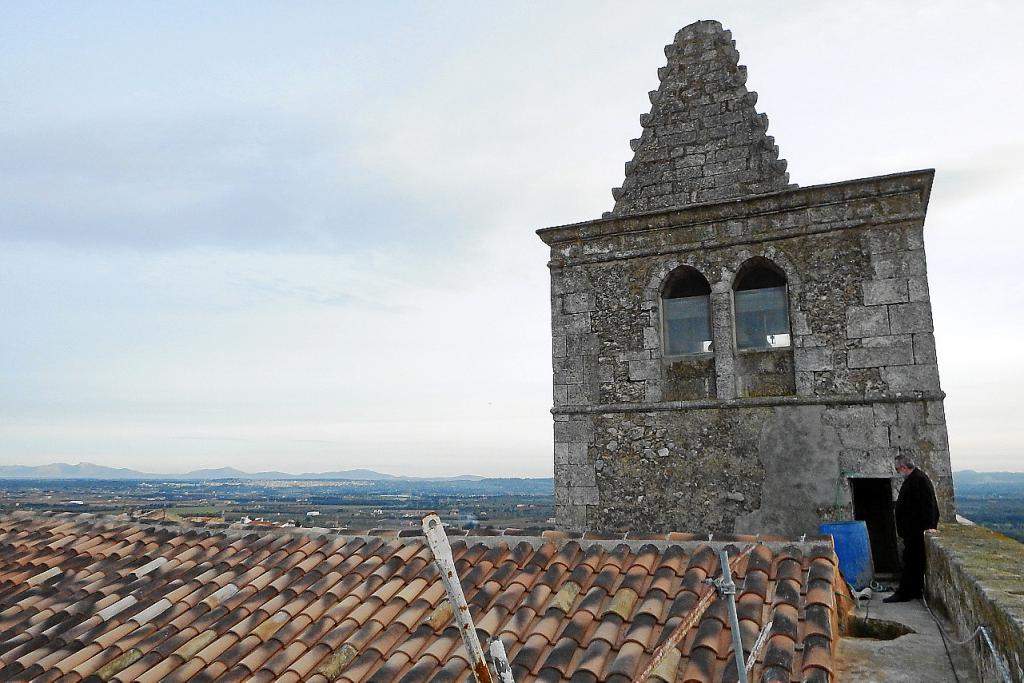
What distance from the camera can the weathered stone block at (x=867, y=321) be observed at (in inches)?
313

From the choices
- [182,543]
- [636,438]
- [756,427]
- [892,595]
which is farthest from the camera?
[636,438]

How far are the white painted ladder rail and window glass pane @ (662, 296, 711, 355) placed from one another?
687 cm

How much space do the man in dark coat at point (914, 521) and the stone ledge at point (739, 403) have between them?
101 cm

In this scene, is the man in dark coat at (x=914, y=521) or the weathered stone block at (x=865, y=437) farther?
the weathered stone block at (x=865, y=437)

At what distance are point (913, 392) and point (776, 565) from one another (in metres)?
3.61

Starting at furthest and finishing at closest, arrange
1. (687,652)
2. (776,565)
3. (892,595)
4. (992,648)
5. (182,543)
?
(182,543), (892,595), (776,565), (687,652), (992,648)

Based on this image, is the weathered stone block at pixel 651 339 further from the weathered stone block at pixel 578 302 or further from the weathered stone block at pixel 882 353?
the weathered stone block at pixel 882 353

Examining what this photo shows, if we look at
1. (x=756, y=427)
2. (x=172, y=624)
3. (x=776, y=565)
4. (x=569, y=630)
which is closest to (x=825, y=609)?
(x=776, y=565)

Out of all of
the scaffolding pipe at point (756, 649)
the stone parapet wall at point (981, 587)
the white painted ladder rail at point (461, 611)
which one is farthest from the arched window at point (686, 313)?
the white painted ladder rail at point (461, 611)

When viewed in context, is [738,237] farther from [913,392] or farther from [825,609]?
[825,609]

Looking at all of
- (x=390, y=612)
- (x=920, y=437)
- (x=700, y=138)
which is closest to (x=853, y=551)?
(x=920, y=437)

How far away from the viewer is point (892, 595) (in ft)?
21.3

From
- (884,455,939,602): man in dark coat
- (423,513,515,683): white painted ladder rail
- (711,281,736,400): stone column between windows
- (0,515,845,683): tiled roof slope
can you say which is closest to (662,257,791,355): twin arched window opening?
(711,281,736,400): stone column between windows

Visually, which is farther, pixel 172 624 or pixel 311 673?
pixel 172 624
